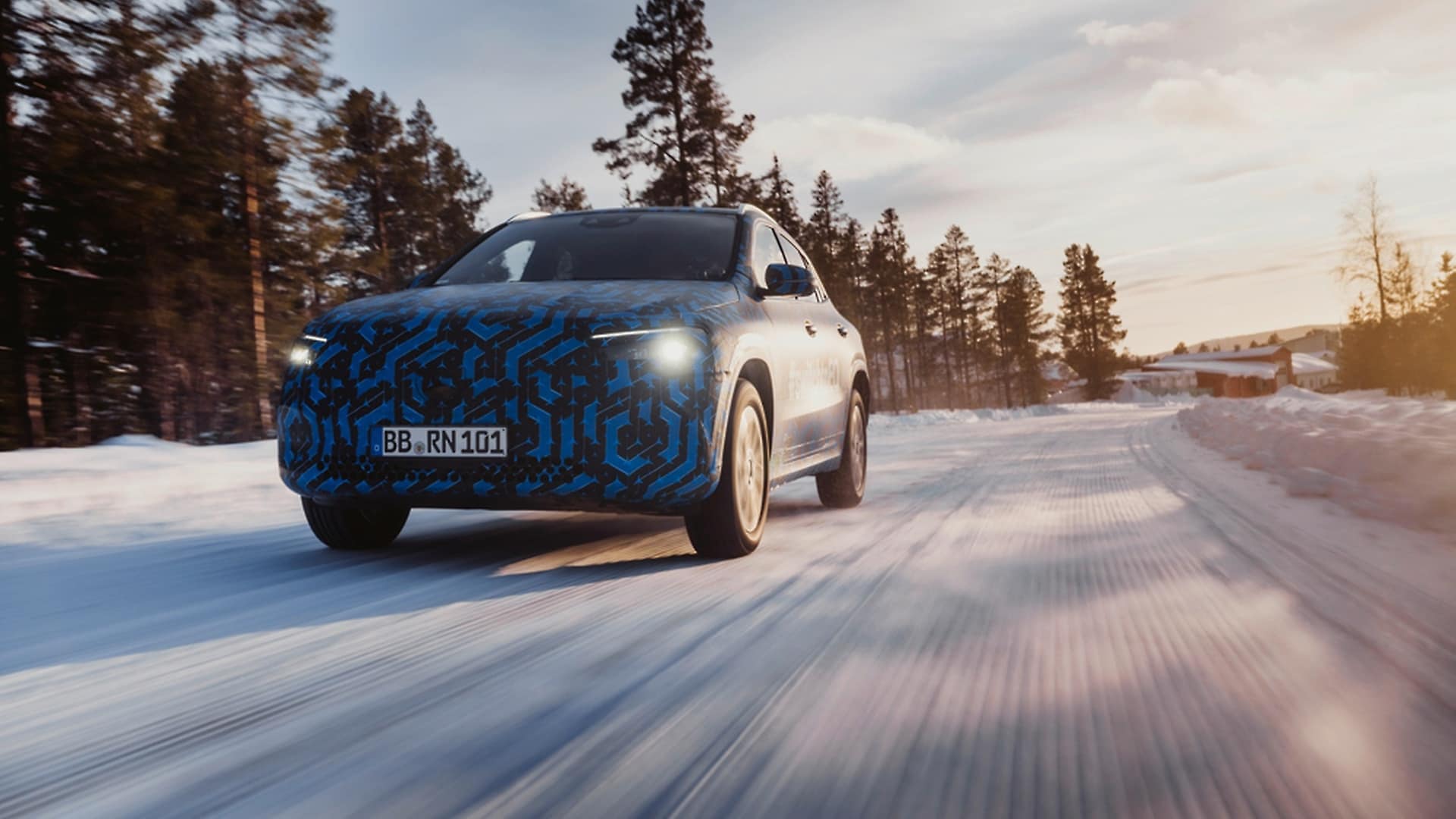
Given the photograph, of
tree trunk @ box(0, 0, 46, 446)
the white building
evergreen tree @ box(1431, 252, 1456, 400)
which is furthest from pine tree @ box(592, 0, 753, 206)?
the white building

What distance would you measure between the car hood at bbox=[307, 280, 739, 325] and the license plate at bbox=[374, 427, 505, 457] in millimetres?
470

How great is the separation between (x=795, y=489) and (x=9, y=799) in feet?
23.1

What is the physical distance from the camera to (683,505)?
4.09 metres

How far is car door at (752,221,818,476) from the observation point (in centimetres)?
513

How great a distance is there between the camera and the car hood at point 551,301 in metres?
4.11

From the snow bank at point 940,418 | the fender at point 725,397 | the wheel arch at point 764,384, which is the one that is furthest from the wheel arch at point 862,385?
the snow bank at point 940,418

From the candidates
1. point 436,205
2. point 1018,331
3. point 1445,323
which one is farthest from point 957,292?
point 436,205

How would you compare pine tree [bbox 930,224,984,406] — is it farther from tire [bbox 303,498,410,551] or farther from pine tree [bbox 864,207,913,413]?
tire [bbox 303,498,410,551]

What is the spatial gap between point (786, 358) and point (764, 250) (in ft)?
2.97

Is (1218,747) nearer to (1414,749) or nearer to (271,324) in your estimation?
(1414,749)

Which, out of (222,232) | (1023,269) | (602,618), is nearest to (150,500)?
(602,618)

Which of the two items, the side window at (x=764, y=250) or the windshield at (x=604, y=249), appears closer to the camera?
the windshield at (x=604, y=249)

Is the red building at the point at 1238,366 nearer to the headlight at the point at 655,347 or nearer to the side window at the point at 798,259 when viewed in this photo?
the side window at the point at 798,259

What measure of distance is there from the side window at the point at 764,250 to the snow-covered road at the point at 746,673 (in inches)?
57.5
